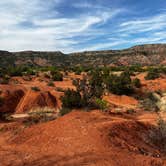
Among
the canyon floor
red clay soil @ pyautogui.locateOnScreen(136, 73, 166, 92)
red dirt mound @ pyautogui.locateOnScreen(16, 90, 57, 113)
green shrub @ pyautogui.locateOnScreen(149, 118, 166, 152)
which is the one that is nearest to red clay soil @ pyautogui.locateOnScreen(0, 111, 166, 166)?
the canyon floor

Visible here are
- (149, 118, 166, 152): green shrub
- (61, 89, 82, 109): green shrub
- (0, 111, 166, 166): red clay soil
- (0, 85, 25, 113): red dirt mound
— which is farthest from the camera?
(0, 85, 25, 113): red dirt mound

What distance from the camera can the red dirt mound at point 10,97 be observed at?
23.9 meters

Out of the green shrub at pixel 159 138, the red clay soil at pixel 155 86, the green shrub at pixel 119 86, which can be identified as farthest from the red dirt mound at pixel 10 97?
the red clay soil at pixel 155 86

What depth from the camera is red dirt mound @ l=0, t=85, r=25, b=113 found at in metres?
23.9

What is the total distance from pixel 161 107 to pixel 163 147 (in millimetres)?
13299

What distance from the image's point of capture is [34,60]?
107188mm

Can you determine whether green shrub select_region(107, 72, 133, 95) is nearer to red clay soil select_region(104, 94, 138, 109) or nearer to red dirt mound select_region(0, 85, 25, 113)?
red clay soil select_region(104, 94, 138, 109)

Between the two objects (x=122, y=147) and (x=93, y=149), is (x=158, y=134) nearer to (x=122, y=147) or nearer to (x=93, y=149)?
(x=122, y=147)

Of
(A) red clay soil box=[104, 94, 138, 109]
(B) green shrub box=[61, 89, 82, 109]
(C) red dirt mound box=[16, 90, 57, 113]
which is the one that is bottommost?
(A) red clay soil box=[104, 94, 138, 109]

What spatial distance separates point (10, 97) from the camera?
2544 cm

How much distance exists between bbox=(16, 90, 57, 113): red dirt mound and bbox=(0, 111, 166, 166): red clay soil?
444 inches

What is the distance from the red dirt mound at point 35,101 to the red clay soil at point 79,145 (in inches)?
444

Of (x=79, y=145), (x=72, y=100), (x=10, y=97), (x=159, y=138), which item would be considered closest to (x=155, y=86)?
(x=72, y=100)

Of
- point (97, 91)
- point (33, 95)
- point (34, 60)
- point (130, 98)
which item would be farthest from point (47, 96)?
point (34, 60)
